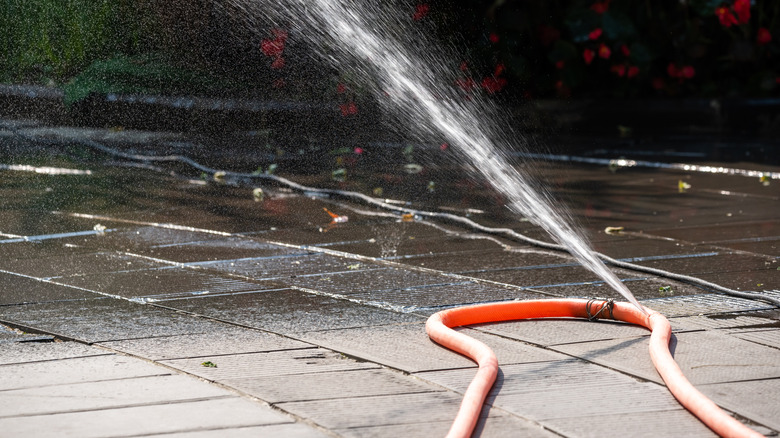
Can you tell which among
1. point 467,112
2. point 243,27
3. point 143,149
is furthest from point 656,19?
point 143,149

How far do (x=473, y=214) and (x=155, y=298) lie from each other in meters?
2.65

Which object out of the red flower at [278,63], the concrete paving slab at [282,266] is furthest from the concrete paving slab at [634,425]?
the red flower at [278,63]

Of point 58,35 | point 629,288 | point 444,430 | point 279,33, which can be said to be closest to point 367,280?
point 629,288

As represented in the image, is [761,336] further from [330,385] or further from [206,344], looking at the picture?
[206,344]

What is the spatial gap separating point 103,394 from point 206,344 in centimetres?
59

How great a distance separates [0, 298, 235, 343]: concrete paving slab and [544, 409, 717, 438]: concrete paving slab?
1.49 m

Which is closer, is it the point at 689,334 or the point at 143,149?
the point at 689,334

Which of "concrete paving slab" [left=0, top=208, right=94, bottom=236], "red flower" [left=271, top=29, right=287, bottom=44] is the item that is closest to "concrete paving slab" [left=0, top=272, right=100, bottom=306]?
"concrete paving slab" [left=0, top=208, right=94, bottom=236]

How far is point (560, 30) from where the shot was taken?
1270 centimetres

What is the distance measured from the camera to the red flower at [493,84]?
1257 centimetres

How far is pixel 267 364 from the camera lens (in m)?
3.37

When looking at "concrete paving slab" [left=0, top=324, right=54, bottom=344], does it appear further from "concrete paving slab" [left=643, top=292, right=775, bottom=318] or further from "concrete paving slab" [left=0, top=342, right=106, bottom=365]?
"concrete paving slab" [left=643, top=292, right=775, bottom=318]

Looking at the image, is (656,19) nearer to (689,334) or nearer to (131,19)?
(131,19)

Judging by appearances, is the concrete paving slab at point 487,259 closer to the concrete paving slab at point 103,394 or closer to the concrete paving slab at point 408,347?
the concrete paving slab at point 408,347
